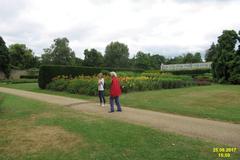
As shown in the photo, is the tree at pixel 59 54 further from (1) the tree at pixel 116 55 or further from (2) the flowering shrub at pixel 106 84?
(2) the flowering shrub at pixel 106 84

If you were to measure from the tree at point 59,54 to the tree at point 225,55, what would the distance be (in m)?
40.3

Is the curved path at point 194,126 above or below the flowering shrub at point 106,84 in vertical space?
below

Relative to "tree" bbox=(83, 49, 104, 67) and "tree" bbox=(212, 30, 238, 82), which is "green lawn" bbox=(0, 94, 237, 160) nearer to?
"tree" bbox=(212, 30, 238, 82)

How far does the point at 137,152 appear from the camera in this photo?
3.74m

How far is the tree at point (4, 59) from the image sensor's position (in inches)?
1320

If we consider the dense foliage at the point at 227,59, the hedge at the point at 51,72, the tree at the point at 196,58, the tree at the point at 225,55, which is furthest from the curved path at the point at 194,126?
the tree at the point at 196,58

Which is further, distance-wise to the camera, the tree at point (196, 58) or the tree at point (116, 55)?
the tree at point (196, 58)

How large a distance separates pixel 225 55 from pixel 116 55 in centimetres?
4233

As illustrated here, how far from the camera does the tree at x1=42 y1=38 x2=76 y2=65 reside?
179 feet

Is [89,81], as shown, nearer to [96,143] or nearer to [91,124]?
[91,124]

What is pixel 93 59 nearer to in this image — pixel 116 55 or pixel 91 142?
pixel 116 55

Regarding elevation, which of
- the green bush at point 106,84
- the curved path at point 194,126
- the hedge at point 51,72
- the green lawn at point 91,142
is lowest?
the curved path at point 194,126

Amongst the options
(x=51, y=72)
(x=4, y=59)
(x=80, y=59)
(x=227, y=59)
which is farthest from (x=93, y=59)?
(x=227, y=59)

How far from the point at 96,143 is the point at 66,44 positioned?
181 ft
